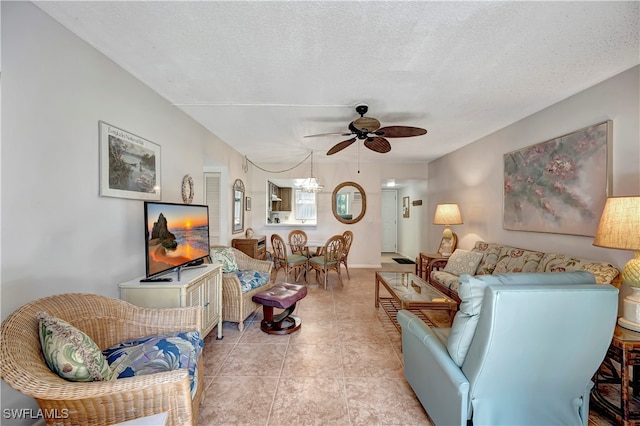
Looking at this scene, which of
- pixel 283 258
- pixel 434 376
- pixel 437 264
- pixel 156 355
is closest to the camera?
pixel 156 355

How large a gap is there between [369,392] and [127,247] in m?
2.24

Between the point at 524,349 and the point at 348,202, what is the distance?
4836 mm

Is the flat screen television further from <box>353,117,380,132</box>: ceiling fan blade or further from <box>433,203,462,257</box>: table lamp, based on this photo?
<box>433,203,462,257</box>: table lamp

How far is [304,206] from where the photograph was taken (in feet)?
21.5

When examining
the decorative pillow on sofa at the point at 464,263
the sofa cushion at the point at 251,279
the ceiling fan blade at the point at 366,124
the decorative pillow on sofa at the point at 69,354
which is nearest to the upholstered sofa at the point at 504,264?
the decorative pillow on sofa at the point at 464,263

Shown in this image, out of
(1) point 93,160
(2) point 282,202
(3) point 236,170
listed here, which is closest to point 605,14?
(1) point 93,160

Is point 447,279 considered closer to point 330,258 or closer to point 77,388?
point 330,258

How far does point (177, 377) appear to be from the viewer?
106 cm

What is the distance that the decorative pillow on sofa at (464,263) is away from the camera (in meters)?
3.35

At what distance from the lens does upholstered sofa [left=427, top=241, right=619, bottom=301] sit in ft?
6.72

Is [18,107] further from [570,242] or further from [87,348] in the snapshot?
[570,242]

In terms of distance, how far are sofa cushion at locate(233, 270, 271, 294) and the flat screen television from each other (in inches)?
20.7

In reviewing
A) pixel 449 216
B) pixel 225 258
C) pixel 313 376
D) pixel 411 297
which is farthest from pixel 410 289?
pixel 225 258

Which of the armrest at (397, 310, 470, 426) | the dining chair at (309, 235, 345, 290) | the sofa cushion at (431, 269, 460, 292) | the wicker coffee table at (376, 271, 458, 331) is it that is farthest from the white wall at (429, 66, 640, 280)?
the dining chair at (309, 235, 345, 290)
